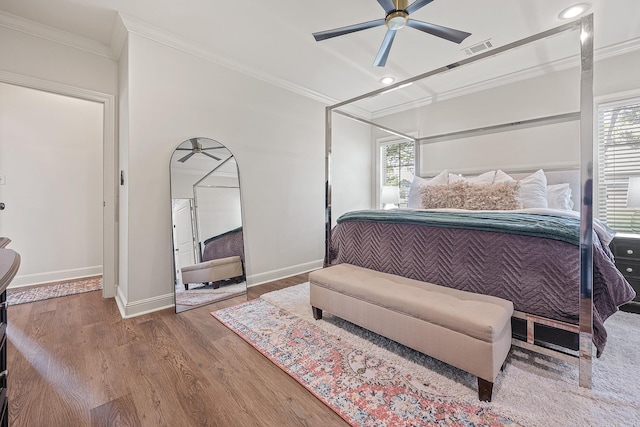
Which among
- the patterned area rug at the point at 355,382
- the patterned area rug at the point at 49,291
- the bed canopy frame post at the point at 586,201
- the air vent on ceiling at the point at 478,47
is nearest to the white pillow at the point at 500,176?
the air vent on ceiling at the point at 478,47

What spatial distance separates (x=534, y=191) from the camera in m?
2.87

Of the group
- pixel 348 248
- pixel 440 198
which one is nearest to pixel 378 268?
pixel 348 248

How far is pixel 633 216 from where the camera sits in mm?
2650

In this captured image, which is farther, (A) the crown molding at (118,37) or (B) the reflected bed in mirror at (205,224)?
(B) the reflected bed in mirror at (205,224)

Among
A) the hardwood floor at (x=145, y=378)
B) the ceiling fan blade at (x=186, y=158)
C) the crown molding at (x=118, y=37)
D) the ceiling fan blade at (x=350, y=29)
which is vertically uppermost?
the crown molding at (x=118, y=37)

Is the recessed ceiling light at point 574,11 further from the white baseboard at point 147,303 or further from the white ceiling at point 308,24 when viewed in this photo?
the white baseboard at point 147,303

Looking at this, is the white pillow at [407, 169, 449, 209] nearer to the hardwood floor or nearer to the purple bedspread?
the purple bedspread

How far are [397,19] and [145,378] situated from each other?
9.38 feet

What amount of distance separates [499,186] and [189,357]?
123 inches

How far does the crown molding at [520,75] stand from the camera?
275cm

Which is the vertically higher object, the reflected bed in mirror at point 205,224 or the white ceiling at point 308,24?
the white ceiling at point 308,24

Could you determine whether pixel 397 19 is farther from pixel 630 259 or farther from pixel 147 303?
pixel 147 303

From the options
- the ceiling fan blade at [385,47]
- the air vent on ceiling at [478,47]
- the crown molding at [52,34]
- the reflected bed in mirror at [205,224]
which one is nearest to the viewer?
the ceiling fan blade at [385,47]

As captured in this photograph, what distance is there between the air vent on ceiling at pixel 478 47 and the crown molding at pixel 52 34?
375 centimetres
